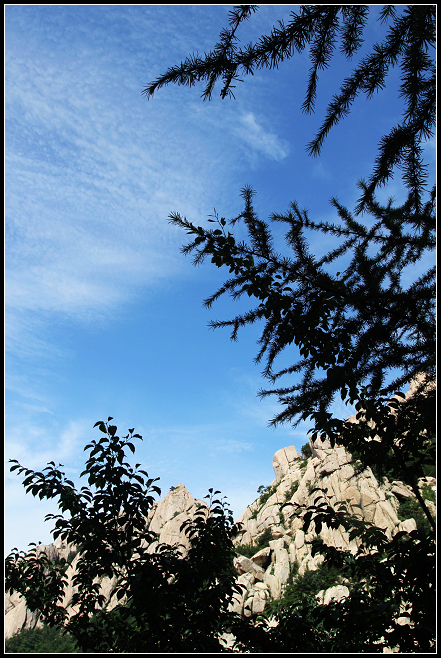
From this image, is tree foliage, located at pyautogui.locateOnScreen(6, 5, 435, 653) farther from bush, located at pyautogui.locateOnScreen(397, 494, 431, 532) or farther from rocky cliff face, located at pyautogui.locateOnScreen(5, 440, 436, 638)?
A: bush, located at pyautogui.locateOnScreen(397, 494, 431, 532)

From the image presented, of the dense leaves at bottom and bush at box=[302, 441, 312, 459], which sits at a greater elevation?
bush at box=[302, 441, 312, 459]

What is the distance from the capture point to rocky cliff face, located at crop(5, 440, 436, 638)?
21.5m

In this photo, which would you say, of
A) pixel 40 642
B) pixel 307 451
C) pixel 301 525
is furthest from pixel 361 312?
pixel 307 451

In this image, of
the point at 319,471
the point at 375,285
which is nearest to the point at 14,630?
Result: the point at 319,471

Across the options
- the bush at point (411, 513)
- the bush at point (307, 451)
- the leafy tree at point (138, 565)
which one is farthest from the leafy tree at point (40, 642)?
the leafy tree at point (138, 565)

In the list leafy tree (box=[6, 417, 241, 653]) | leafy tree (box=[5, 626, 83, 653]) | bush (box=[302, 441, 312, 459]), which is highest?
bush (box=[302, 441, 312, 459])

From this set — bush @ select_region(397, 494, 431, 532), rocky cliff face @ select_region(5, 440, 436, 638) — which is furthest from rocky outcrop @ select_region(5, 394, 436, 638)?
bush @ select_region(397, 494, 431, 532)

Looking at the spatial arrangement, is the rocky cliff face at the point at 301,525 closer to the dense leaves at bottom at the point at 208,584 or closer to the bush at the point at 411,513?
the bush at the point at 411,513

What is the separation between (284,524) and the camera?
92.5 ft

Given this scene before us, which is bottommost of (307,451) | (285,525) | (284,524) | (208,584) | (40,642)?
(40,642)

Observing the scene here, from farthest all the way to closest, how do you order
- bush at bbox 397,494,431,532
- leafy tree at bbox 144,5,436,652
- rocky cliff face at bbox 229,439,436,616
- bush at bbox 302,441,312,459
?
1. bush at bbox 302,441,312,459
2. bush at bbox 397,494,431,532
3. rocky cliff face at bbox 229,439,436,616
4. leafy tree at bbox 144,5,436,652

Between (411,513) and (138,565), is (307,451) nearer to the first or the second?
(411,513)

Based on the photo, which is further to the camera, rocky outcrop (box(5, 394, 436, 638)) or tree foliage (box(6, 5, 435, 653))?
rocky outcrop (box(5, 394, 436, 638))

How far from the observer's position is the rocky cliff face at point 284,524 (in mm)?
21547
